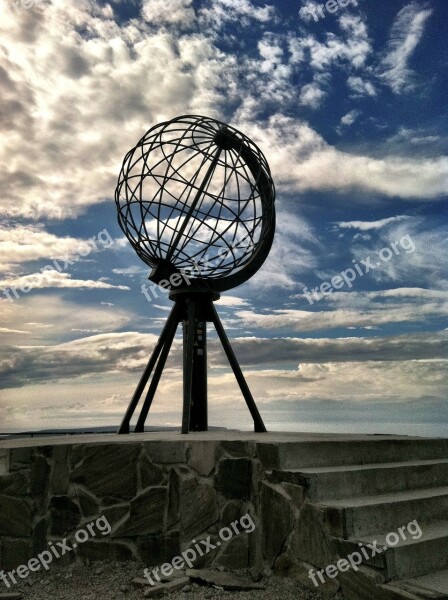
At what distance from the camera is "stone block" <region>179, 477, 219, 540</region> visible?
173 inches

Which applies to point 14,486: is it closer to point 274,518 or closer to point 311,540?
point 274,518

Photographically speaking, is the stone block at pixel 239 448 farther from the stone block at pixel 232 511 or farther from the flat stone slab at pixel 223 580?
the flat stone slab at pixel 223 580

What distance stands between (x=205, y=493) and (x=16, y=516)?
183cm

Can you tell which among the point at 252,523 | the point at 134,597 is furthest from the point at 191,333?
the point at 134,597

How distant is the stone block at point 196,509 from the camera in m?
4.41

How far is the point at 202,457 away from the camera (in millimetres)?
4574

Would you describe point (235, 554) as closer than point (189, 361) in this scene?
Yes

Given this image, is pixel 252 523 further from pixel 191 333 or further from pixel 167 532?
pixel 191 333

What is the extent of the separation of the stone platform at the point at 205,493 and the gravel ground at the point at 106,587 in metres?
0.11

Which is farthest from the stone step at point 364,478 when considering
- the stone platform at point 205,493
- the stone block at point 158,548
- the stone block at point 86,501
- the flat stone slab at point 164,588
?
the stone block at point 86,501

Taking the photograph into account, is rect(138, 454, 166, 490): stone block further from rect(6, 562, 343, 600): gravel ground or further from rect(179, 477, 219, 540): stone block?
rect(6, 562, 343, 600): gravel ground

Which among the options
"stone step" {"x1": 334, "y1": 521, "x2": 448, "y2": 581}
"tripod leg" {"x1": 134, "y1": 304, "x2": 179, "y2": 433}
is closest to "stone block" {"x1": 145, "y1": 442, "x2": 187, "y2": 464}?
"stone step" {"x1": 334, "y1": 521, "x2": 448, "y2": 581}

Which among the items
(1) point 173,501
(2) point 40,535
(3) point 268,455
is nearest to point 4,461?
(2) point 40,535

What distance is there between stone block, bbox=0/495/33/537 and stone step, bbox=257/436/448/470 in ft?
7.55
